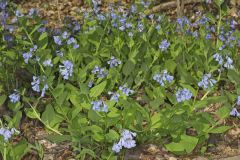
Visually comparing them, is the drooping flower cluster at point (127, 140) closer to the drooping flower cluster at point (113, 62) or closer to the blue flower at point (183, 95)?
the blue flower at point (183, 95)

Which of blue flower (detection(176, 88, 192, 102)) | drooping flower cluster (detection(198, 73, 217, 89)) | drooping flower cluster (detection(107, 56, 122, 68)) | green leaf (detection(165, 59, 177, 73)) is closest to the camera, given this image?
blue flower (detection(176, 88, 192, 102))

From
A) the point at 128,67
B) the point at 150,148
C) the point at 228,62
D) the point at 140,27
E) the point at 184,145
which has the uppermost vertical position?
the point at 228,62

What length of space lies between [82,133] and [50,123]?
0.26 m

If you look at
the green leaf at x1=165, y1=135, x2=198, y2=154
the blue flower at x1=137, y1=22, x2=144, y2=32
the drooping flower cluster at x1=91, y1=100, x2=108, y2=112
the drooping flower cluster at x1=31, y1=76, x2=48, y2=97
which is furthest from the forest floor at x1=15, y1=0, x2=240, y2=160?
the blue flower at x1=137, y1=22, x2=144, y2=32

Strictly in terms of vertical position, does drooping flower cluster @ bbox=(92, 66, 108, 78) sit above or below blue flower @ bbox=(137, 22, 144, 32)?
below

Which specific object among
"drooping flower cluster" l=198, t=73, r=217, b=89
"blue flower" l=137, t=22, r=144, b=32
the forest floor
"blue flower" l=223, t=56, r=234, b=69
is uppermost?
"blue flower" l=223, t=56, r=234, b=69

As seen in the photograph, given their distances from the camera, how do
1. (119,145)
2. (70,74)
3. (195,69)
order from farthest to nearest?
(195,69)
(70,74)
(119,145)

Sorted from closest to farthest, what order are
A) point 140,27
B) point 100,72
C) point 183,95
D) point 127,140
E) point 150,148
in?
point 127,140 → point 183,95 → point 150,148 → point 100,72 → point 140,27

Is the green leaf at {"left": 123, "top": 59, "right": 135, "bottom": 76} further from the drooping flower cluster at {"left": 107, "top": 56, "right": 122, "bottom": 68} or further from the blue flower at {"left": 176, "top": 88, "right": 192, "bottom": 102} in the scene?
the blue flower at {"left": 176, "top": 88, "right": 192, "bottom": 102}

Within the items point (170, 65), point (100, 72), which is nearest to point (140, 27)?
point (170, 65)

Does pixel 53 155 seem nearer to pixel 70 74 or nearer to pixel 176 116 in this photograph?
pixel 70 74

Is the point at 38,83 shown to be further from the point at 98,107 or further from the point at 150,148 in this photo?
the point at 150,148

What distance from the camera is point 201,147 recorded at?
3.12 meters

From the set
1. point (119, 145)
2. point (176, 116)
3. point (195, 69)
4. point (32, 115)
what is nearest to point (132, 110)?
point (176, 116)
